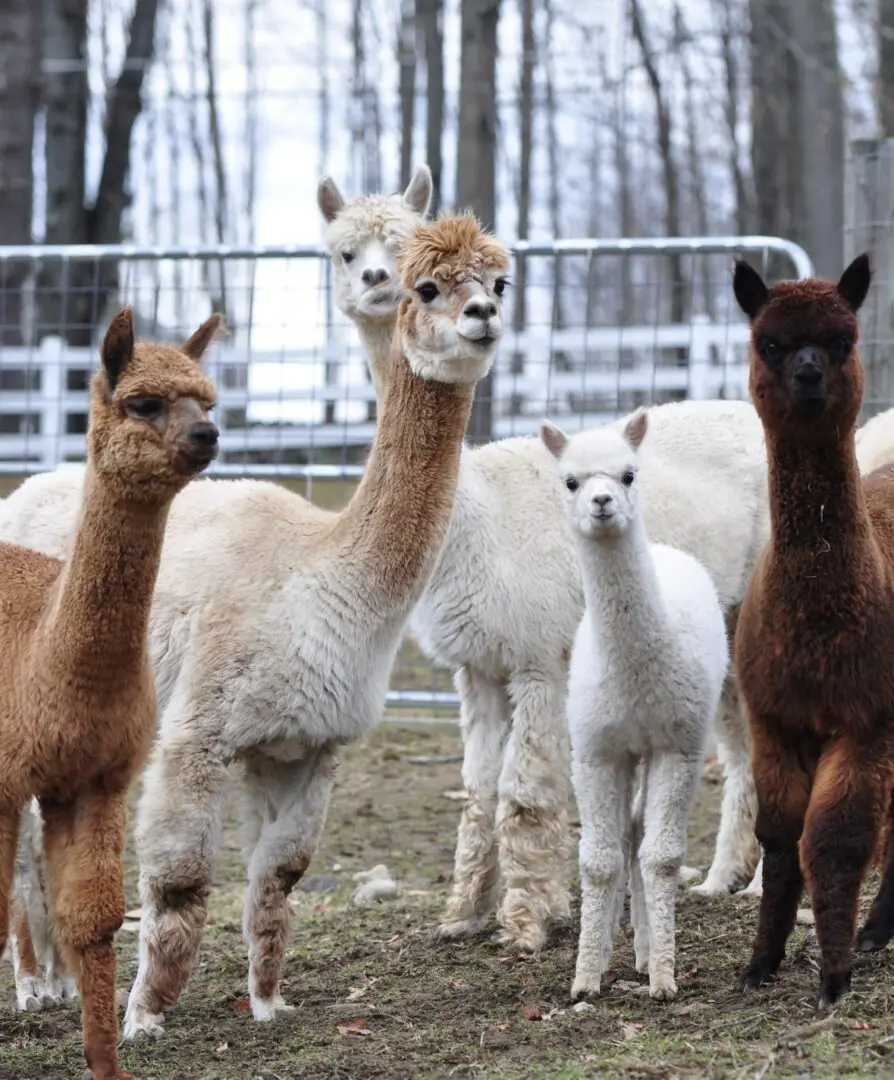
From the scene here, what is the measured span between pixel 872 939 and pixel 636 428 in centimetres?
192

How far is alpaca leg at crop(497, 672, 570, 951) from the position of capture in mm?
6477

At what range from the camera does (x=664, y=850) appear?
5.56m

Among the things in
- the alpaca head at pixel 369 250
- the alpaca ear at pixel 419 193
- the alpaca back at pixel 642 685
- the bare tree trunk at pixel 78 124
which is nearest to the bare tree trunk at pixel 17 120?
the bare tree trunk at pixel 78 124

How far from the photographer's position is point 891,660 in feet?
16.6

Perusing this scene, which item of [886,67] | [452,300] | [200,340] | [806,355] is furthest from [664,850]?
[886,67]

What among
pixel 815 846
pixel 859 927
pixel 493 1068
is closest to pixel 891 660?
pixel 815 846

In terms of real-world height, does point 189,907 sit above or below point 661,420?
below

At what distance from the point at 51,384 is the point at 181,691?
9.20 m

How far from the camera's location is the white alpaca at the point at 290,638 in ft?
17.9

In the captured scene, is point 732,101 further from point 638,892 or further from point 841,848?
point 841,848

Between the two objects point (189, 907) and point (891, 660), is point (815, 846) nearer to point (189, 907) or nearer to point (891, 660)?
point (891, 660)

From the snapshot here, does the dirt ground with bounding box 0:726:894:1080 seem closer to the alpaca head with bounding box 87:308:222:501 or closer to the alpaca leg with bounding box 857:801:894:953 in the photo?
the alpaca leg with bounding box 857:801:894:953

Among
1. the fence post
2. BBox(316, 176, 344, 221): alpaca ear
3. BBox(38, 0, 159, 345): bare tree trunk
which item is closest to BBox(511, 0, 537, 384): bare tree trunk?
BBox(38, 0, 159, 345): bare tree trunk

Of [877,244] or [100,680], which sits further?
[877,244]
